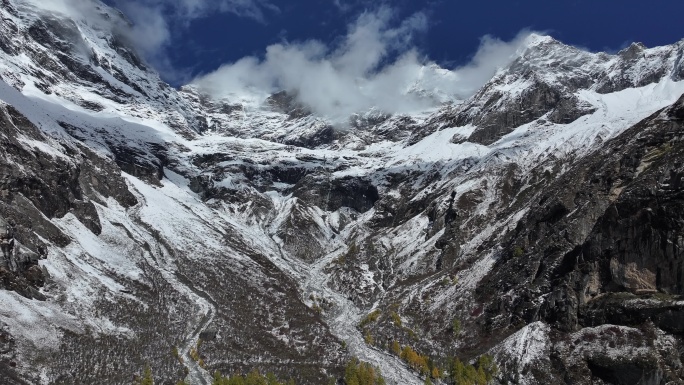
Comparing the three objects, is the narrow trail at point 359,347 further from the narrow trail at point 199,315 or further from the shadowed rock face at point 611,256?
the narrow trail at point 199,315

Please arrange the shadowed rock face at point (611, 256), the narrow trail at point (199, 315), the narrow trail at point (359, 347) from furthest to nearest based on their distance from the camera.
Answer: the narrow trail at point (359, 347) → the narrow trail at point (199, 315) → the shadowed rock face at point (611, 256)

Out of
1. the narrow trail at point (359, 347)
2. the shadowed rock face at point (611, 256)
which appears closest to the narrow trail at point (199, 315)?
the narrow trail at point (359, 347)

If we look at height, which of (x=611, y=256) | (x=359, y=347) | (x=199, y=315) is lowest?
(x=199, y=315)

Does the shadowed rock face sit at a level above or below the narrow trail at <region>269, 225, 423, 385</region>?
above

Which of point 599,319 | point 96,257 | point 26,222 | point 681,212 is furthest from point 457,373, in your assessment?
point 26,222

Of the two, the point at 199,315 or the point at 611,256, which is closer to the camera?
the point at 611,256

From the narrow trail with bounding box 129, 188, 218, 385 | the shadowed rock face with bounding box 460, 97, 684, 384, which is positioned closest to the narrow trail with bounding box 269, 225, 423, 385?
the shadowed rock face with bounding box 460, 97, 684, 384

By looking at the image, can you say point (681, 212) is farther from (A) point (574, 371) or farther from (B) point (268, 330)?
(B) point (268, 330)

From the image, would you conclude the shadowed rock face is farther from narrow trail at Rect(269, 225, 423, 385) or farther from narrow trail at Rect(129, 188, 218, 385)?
narrow trail at Rect(129, 188, 218, 385)

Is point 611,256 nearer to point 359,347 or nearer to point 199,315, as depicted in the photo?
point 359,347

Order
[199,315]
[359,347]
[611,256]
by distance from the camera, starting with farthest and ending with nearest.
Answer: [199,315], [359,347], [611,256]

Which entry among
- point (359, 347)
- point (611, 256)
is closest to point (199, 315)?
point (359, 347)
